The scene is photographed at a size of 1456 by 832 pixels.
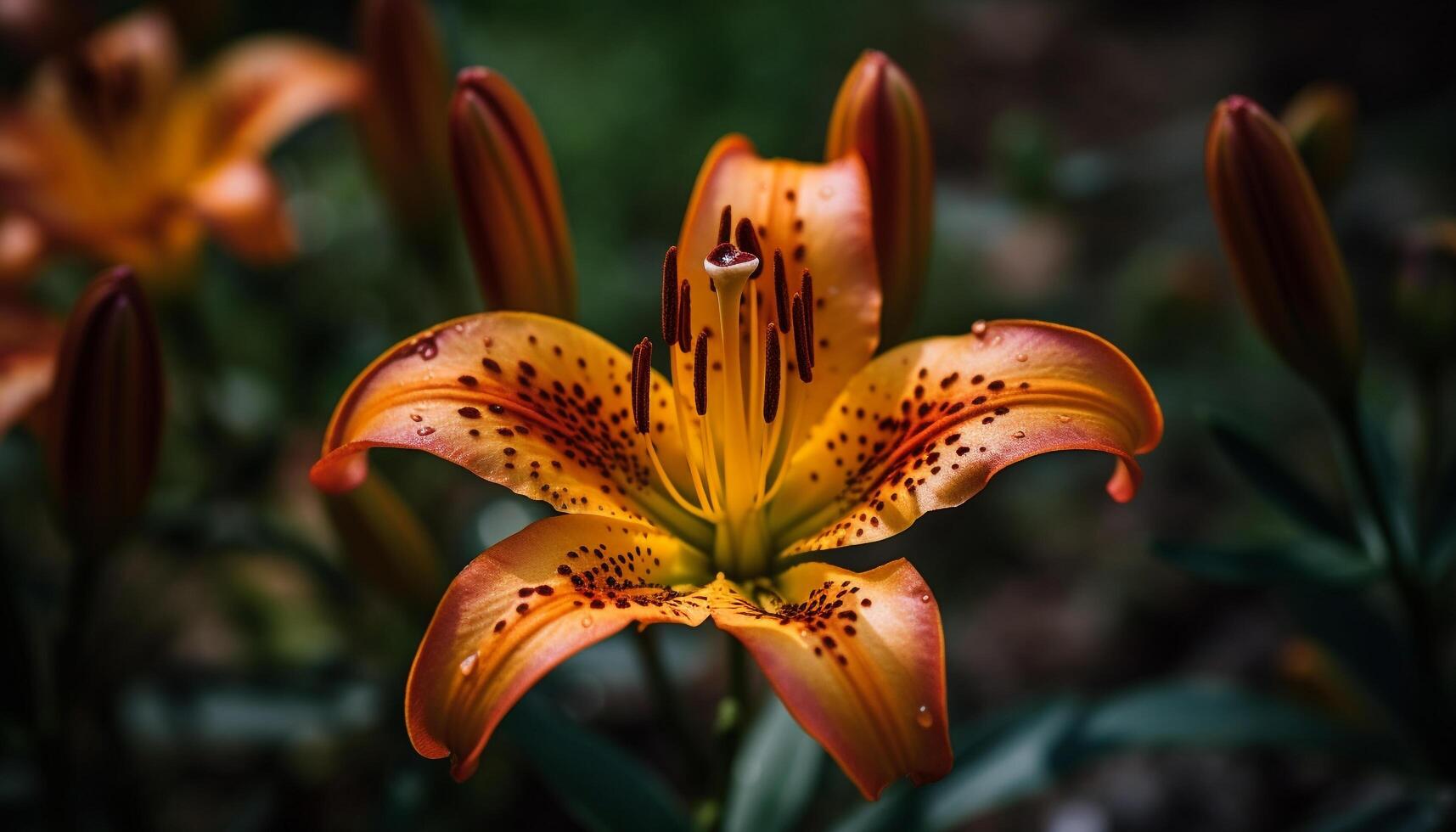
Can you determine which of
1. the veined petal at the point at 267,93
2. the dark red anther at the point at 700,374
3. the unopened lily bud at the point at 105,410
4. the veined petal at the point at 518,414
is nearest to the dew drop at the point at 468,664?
the veined petal at the point at 518,414

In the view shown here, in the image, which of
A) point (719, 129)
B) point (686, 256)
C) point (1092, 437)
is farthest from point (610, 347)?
point (719, 129)

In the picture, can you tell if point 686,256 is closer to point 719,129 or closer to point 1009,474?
point 1009,474

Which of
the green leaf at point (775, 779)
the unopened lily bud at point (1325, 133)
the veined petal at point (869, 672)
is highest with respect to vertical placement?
the unopened lily bud at point (1325, 133)

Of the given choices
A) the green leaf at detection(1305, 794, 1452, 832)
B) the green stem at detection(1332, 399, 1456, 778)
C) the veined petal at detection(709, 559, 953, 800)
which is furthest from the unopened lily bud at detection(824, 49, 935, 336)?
the green leaf at detection(1305, 794, 1452, 832)

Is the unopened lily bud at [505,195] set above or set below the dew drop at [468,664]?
above

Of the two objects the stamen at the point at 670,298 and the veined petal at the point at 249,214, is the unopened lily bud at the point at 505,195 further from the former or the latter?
the veined petal at the point at 249,214

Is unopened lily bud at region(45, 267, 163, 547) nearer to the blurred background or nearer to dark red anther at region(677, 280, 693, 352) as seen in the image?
the blurred background
